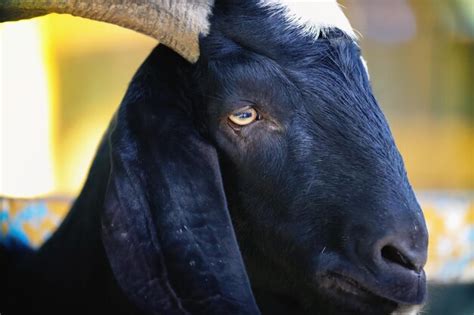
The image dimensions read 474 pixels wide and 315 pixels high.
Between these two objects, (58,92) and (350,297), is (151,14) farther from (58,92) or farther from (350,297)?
(58,92)

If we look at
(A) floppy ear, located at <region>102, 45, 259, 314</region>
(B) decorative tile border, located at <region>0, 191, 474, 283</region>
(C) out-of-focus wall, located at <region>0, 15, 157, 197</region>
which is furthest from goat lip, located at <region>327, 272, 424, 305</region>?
(C) out-of-focus wall, located at <region>0, 15, 157, 197</region>

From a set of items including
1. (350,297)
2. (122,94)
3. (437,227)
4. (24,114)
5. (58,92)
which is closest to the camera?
(350,297)

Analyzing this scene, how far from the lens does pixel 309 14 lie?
238 centimetres

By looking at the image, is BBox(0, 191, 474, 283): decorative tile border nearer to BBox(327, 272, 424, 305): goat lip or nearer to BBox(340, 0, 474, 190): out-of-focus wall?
BBox(327, 272, 424, 305): goat lip

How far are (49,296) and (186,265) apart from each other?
2.09ft

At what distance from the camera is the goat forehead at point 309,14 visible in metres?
2.37

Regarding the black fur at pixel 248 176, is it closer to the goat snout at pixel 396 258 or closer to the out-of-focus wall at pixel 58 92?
the goat snout at pixel 396 258

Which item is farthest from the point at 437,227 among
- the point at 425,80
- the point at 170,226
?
the point at 425,80

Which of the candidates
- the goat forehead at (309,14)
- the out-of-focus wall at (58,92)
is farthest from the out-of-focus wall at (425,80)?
the goat forehead at (309,14)

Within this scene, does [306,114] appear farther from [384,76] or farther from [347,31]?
[384,76]

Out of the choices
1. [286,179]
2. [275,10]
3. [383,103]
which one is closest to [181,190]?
[286,179]

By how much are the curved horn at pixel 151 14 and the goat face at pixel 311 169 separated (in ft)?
0.16

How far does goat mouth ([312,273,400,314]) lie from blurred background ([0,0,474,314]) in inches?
71.9

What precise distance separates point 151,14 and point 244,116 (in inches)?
15.0
